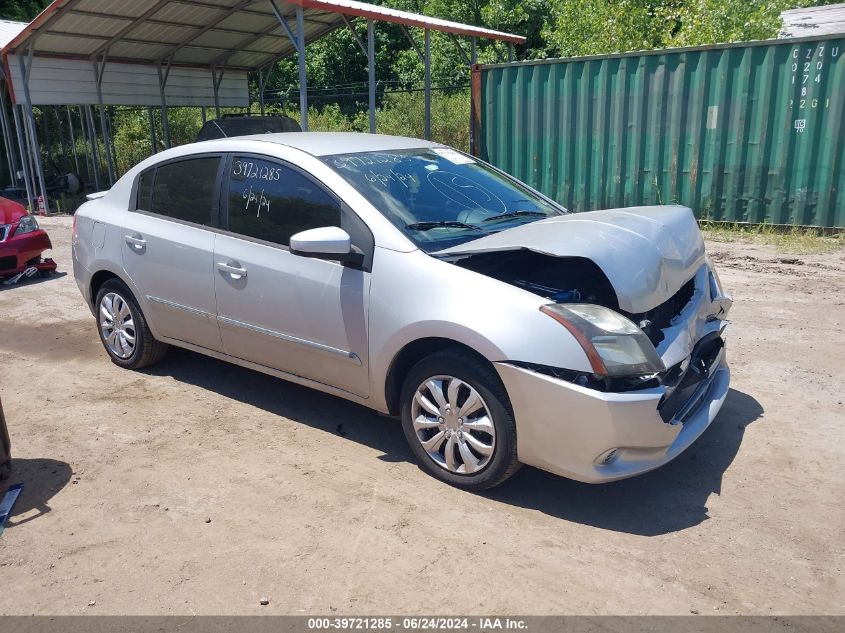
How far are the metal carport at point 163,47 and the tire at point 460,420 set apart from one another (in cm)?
812

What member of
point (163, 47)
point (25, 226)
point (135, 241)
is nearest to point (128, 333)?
point (135, 241)

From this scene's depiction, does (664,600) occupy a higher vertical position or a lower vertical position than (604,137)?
lower

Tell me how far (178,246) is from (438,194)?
176 cm

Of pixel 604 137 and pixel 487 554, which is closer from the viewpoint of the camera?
pixel 487 554

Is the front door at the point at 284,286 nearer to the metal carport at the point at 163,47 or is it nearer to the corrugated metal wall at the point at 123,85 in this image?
the metal carport at the point at 163,47

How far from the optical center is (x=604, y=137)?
443 inches

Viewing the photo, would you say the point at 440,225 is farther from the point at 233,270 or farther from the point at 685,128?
the point at 685,128

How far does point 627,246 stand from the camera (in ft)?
12.1

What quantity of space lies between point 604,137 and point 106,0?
27.7 ft

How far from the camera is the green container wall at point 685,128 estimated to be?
9.70 metres

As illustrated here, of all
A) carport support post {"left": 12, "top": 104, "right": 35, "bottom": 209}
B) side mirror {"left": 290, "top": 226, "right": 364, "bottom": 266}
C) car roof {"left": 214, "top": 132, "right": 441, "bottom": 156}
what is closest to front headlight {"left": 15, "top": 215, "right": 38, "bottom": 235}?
car roof {"left": 214, "top": 132, "right": 441, "bottom": 156}

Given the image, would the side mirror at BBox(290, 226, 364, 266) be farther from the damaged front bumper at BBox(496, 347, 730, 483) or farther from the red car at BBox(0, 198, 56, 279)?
the red car at BBox(0, 198, 56, 279)

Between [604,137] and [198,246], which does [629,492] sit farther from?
[604,137]

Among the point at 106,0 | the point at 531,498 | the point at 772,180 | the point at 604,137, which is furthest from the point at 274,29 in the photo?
the point at 531,498
